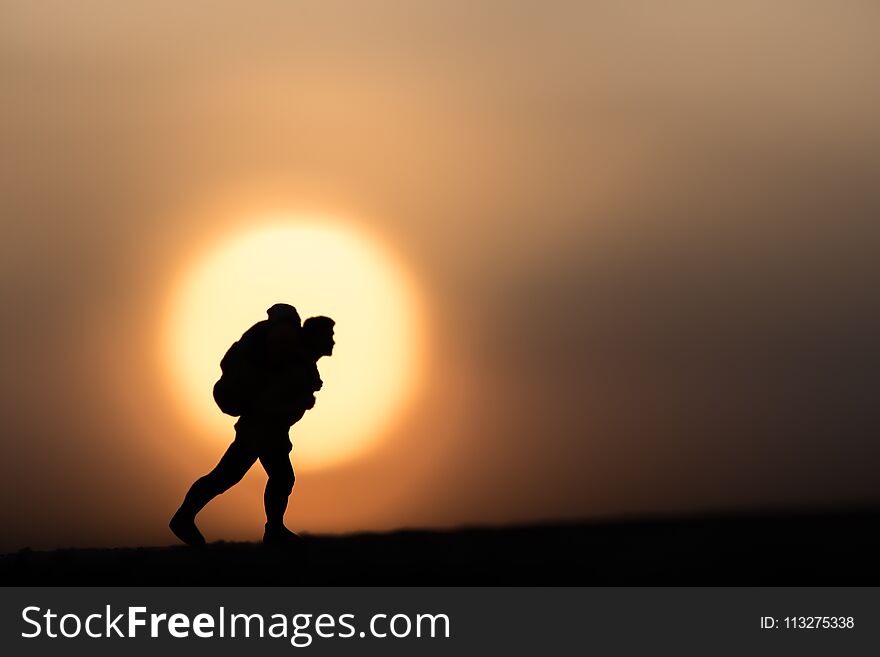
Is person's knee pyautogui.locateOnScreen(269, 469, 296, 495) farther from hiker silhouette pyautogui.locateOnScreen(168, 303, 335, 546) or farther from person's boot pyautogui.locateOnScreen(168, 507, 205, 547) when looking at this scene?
person's boot pyautogui.locateOnScreen(168, 507, 205, 547)

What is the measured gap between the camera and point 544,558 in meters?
8.94

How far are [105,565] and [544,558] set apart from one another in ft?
11.2

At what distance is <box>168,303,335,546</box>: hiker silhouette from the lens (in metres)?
12.0

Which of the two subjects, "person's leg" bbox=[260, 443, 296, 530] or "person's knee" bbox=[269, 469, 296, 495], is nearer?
"person's leg" bbox=[260, 443, 296, 530]

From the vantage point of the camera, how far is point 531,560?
8.92 m

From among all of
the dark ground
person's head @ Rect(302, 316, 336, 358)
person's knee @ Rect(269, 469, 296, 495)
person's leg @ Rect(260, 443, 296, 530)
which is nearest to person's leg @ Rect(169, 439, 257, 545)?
person's leg @ Rect(260, 443, 296, 530)

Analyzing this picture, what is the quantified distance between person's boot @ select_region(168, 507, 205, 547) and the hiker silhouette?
0.04 feet

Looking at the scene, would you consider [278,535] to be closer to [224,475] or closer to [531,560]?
[224,475]

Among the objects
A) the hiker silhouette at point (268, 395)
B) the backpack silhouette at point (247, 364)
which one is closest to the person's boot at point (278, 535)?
the hiker silhouette at point (268, 395)

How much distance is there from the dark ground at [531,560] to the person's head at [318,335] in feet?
7.29

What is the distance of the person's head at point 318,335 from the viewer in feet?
39.6

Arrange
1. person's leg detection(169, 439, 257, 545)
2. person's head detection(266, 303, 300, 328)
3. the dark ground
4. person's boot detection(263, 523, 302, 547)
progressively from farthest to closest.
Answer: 1. person's leg detection(169, 439, 257, 545)
2. person's head detection(266, 303, 300, 328)
3. person's boot detection(263, 523, 302, 547)
4. the dark ground

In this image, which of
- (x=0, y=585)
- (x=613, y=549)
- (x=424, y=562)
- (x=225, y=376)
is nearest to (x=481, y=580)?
(x=424, y=562)

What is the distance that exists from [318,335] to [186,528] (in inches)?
89.7
